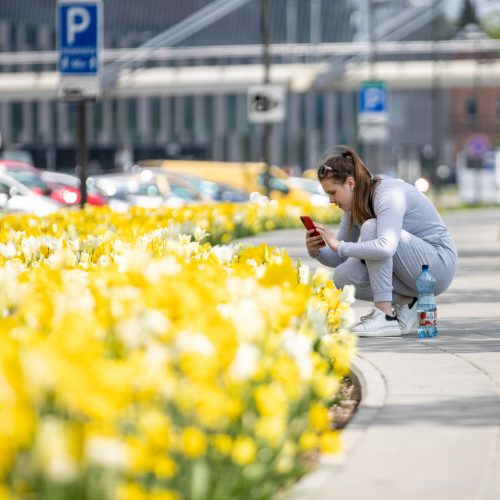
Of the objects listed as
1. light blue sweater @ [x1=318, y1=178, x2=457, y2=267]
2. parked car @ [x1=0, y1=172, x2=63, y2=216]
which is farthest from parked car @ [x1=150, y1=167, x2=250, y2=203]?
light blue sweater @ [x1=318, y1=178, x2=457, y2=267]

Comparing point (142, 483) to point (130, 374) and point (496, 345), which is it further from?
point (496, 345)

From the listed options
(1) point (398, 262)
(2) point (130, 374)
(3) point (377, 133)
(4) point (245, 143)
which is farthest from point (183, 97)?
(2) point (130, 374)

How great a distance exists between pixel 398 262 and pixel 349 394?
274 cm

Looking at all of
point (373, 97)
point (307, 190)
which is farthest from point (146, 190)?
point (307, 190)

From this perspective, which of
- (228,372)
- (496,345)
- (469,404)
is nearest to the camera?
(228,372)

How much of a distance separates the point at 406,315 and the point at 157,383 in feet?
23.0

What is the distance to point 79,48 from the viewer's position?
61.5 ft

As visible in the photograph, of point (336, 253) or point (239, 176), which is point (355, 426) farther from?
point (239, 176)

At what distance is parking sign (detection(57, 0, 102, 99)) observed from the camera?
1870 cm

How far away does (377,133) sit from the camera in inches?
1628

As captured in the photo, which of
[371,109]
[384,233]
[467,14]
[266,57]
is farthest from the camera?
[467,14]

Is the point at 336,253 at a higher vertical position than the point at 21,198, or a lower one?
higher

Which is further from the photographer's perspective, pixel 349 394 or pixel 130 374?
pixel 349 394

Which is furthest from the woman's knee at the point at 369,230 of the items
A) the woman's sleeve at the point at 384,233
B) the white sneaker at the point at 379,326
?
the white sneaker at the point at 379,326
